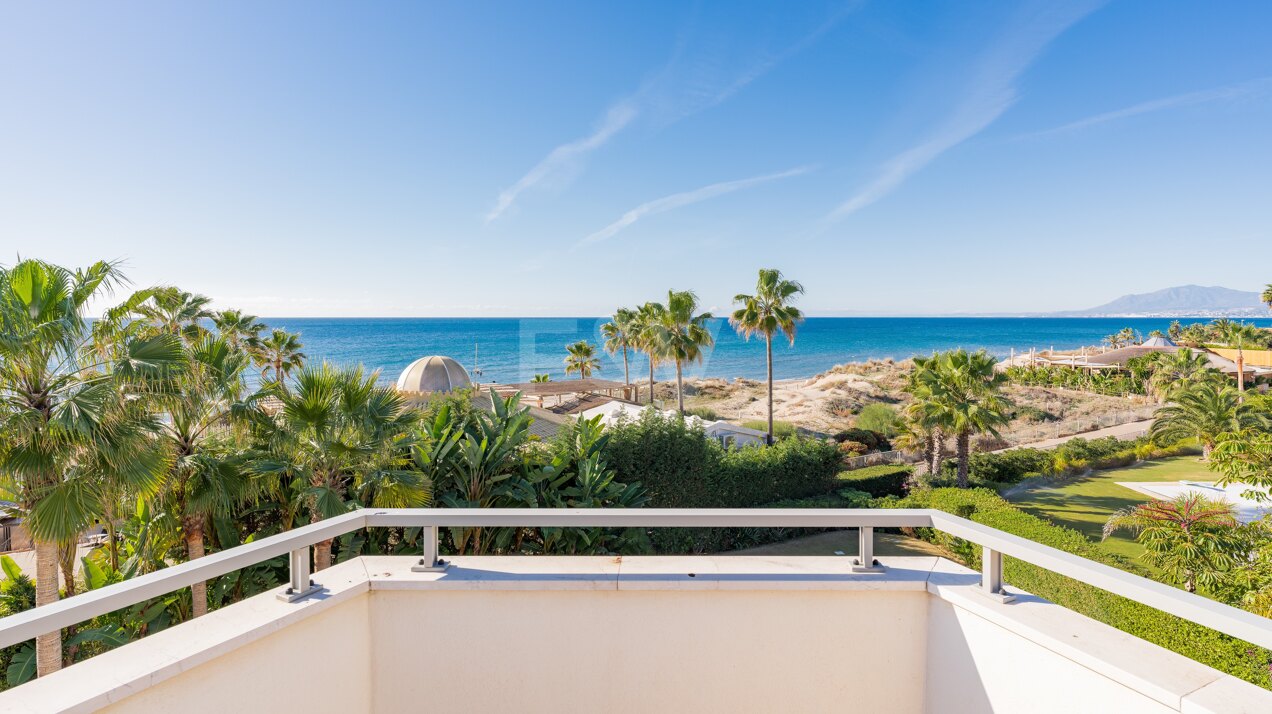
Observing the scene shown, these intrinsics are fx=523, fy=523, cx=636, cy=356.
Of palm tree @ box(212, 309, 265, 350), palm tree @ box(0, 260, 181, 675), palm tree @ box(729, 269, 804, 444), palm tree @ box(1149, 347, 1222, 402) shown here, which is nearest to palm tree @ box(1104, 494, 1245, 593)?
palm tree @ box(0, 260, 181, 675)

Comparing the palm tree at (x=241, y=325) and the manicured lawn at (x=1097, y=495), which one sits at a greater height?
the palm tree at (x=241, y=325)

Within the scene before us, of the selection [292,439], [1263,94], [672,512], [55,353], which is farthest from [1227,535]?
[1263,94]

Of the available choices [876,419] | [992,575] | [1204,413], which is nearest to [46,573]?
[992,575]

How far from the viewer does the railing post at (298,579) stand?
1837mm

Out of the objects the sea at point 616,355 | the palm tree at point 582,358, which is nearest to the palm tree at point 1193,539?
the sea at point 616,355

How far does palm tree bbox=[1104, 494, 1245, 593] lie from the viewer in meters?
6.25

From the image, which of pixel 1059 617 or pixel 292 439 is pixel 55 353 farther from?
pixel 1059 617

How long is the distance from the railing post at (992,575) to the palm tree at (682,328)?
19.7 metres

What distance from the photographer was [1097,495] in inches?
600

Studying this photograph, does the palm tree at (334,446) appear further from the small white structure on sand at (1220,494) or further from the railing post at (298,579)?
the small white structure on sand at (1220,494)

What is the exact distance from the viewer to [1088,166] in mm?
24109

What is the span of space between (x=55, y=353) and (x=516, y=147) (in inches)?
687

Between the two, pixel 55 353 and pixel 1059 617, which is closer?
pixel 1059 617

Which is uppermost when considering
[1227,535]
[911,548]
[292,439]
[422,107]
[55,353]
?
[422,107]
